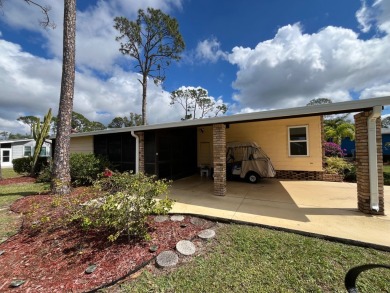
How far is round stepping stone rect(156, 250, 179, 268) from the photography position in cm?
274

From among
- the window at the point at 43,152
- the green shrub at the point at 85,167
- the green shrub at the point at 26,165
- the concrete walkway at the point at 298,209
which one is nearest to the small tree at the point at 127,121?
the window at the point at 43,152

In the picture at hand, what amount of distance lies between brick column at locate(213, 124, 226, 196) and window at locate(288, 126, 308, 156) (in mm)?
4717

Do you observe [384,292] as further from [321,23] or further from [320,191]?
[321,23]

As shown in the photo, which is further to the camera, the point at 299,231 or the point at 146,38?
the point at 146,38

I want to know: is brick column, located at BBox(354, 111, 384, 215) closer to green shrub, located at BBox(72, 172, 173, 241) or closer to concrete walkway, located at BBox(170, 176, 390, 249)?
concrete walkway, located at BBox(170, 176, 390, 249)

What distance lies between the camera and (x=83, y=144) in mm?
11398

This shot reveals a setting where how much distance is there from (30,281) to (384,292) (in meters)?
4.51

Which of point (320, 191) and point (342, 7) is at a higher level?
point (342, 7)

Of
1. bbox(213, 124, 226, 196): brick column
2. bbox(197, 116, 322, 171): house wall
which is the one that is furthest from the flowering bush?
bbox(213, 124, 226, 196): brick column

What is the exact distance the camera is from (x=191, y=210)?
4750 mm

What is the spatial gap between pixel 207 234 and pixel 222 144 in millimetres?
3259

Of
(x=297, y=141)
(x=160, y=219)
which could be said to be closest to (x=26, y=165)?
(x=160, y=219)

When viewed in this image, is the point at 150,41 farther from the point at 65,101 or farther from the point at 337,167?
the point at 337,167

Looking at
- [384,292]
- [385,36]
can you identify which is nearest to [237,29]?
[385,36]
